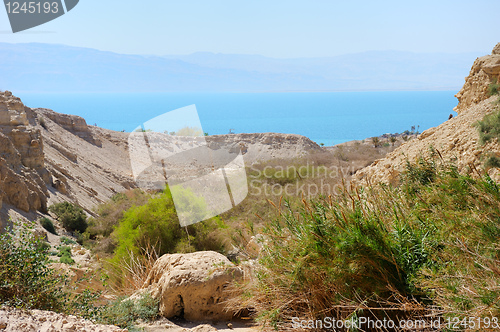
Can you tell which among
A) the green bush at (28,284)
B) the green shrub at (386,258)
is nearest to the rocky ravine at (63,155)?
the green bush at (28,284)

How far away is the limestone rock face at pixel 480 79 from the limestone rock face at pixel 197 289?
33.6 ft

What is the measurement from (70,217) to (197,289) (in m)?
11.5

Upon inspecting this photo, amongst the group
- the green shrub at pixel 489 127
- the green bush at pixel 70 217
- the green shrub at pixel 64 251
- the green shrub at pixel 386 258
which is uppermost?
the green shrub at pixel 386 258

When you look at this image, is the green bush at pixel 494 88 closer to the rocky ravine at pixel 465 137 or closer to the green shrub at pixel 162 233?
the rocky ravine at pixel 465 137

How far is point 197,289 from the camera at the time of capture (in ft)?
16.8

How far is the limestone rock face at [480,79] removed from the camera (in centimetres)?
1143

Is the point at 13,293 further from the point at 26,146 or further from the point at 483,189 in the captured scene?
the point at 26,146

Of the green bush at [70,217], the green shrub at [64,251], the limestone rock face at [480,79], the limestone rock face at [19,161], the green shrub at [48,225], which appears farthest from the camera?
the green bush at [70,217]

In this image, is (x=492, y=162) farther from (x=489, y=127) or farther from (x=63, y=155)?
(x=63, y=155)

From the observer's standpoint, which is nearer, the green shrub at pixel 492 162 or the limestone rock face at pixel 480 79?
the green shrub at pixel 492 162

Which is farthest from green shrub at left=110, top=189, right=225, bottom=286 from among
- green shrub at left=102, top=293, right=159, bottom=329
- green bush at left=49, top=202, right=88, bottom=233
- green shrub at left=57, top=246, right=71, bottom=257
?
green bush at left=49, top=202, right=88, bottom=233

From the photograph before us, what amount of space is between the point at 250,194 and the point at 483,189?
41.6ft

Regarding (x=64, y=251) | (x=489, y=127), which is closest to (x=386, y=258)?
(x=489, y=127)

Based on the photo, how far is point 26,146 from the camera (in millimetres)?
16484
